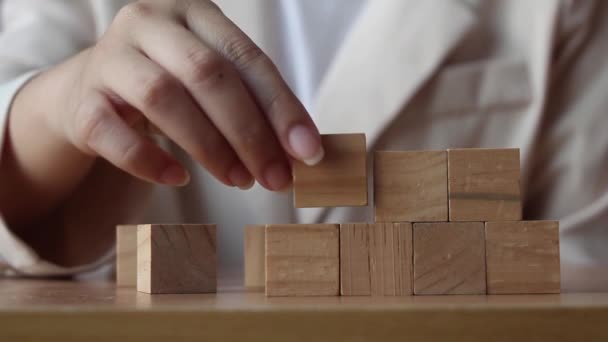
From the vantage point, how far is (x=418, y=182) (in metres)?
0.53

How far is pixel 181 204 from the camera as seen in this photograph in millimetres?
1061

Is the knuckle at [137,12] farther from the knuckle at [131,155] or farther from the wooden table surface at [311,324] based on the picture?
the wooden table surface at [311,324]

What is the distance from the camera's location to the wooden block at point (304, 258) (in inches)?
20.2

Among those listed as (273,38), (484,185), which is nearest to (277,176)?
(484,185)

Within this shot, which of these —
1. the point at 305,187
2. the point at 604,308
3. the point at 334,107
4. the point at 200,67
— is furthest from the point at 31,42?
the point at 604,308

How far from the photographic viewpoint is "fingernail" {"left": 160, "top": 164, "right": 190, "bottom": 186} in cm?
62

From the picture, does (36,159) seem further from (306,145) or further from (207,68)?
(306,145)

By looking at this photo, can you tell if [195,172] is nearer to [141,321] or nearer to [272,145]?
[272,145]

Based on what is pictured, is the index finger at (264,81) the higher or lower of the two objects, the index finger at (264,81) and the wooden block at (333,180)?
the higher

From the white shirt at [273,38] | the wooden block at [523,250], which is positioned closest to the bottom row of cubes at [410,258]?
Answer: the wooden block at [523,250]

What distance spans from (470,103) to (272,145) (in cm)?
45

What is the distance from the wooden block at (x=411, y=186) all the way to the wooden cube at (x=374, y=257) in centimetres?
1

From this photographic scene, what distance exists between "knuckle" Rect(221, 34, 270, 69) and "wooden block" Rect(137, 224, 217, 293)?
13 centimetres

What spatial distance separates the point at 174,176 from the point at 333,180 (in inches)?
6.2
